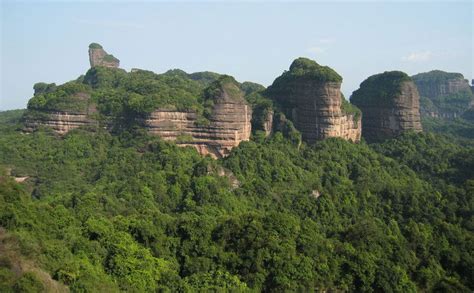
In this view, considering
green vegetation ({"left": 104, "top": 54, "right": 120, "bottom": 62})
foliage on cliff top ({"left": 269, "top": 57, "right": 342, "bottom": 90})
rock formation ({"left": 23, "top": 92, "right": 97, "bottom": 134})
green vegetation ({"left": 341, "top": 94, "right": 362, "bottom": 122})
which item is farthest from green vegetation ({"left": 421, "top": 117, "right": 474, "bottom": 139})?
rock formation ({"left": 23, "top": 92, "right": 97, "bottom": 134})

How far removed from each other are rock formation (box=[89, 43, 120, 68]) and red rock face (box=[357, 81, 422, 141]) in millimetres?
44432

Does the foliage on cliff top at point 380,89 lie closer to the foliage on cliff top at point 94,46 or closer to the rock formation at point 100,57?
the rock formation at point 100,57

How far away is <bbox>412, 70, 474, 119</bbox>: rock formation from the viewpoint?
117000 millimetres

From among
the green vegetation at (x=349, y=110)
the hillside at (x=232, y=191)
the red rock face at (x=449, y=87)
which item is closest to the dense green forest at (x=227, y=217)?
the hillside at (x=232, y=191)

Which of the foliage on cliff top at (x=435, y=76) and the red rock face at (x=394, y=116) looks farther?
the foliage on cliff top at (x=435, y=76)

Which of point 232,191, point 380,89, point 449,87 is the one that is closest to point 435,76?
point 449,87

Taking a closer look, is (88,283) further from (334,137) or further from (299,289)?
(334,137)

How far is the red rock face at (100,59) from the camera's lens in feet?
292

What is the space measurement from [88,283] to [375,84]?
182ft

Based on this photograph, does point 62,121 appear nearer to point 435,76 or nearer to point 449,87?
point 449,87

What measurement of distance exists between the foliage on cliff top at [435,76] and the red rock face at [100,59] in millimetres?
77885

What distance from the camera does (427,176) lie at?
5947 cm

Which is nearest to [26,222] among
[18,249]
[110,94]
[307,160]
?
[18,249]

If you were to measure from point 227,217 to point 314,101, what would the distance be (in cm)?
2691
